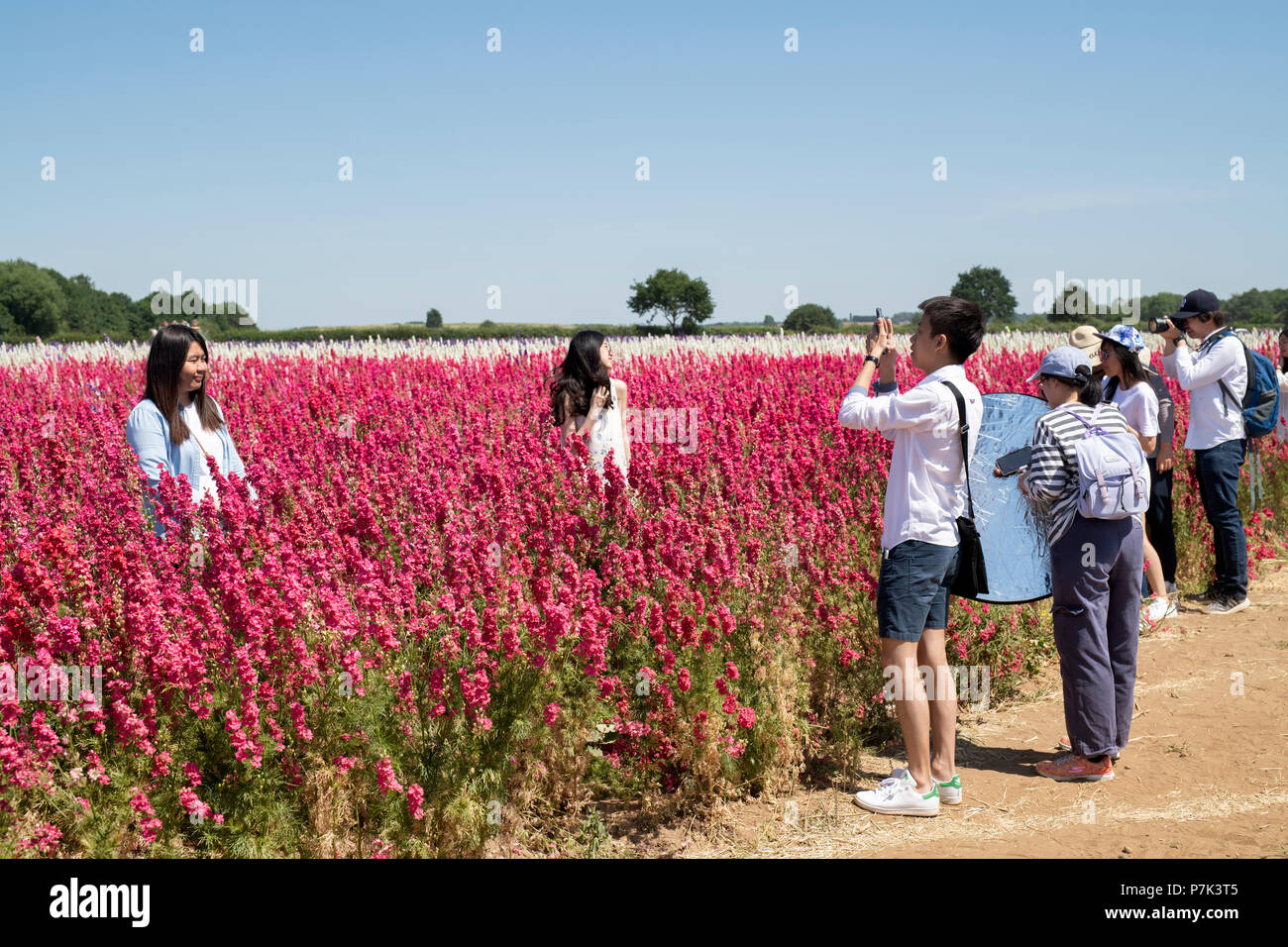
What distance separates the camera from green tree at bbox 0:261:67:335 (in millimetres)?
79812

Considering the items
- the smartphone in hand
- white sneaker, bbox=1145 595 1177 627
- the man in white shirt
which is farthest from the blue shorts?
white sneaker, bbox=1145 595 1177 627

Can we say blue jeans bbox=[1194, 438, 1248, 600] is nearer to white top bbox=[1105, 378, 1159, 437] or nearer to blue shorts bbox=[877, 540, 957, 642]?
white top bbox=[1105, 378, 1159, 437]

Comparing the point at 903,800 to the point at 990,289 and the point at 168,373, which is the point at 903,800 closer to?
the point at 168,373

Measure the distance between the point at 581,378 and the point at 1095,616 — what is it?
10.7 ft

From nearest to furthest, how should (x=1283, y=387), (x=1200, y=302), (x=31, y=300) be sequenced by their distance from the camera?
(x=1200, y=302), (x=1283, y=387), (x=31, y=300)

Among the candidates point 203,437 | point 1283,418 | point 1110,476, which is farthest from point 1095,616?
point 1283,418

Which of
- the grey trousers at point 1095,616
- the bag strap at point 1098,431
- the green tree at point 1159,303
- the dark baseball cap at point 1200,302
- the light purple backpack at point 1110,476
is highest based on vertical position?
the green tree at point 1159,303

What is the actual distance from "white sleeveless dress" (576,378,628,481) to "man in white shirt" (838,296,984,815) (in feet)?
7.59

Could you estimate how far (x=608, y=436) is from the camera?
601cm

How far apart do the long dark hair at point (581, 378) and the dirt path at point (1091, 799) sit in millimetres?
2759

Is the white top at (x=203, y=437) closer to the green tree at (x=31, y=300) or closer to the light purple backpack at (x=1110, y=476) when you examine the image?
the light purple backpack at (x=1110, y=476)

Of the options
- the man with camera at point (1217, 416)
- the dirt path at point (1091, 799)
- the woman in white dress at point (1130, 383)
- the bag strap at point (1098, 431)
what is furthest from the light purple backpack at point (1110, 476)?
the man with camera at point (1217, 416)

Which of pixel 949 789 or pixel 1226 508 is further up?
pixel 1226 508

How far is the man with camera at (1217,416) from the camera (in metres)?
6.73
